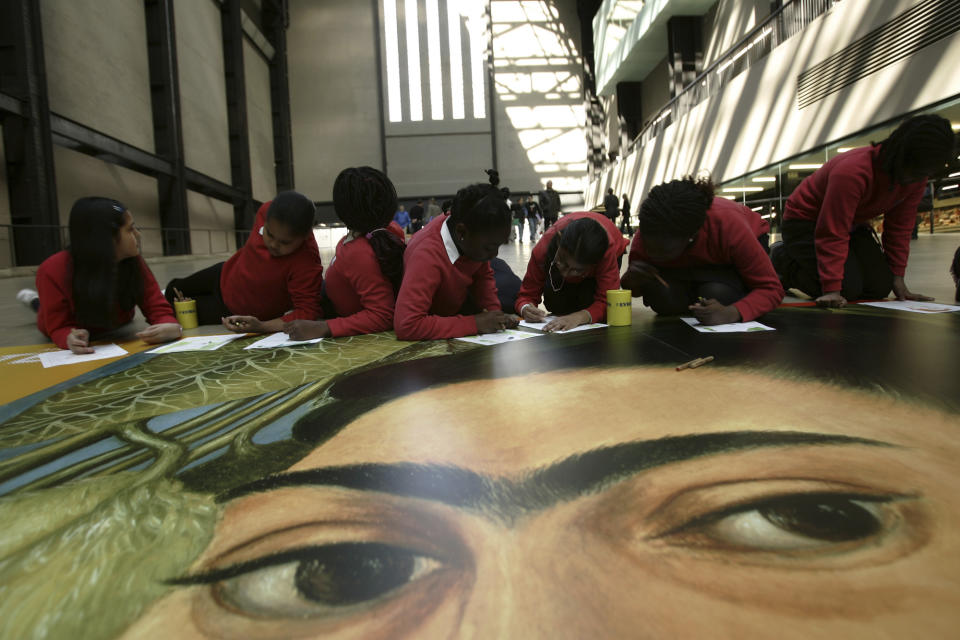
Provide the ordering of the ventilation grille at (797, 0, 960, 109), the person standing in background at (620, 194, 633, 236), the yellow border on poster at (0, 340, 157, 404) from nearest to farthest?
the yellow border on poster at (0, 340, 157, 404) → the ventilation grille at (797, 0, 960, 109) → the person standing in background at (620, 194, 633, 236)

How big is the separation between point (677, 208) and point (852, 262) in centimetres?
149

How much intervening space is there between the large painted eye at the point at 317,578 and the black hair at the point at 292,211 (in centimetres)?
201

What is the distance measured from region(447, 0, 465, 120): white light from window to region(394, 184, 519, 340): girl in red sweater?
19.3 meters

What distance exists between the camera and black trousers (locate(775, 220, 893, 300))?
307 centimetres

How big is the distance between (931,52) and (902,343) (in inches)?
208

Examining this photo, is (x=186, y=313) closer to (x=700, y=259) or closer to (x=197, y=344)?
(x=197, y=344)

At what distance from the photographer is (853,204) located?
2.70 m

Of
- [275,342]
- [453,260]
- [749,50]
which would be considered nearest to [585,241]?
[453,260]

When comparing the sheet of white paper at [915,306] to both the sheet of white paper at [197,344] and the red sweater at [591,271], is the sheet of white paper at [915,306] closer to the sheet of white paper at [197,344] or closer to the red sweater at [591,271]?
the red sweater at [591,271]

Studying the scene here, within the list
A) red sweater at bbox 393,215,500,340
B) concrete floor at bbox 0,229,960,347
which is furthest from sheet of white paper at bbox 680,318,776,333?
red sweater at bbox 393,215,500,340

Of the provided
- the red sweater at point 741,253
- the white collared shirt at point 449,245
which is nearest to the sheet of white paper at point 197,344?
the white collared shirt at point 449,245

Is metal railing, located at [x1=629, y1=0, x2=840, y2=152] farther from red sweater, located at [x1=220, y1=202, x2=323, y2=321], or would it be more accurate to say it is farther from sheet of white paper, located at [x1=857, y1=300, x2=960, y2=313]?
red sweater, located at [x1=220, y1=202, x2=323, y2=321]

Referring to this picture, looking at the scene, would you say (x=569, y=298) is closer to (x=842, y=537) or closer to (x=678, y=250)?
(x=678, y=250)

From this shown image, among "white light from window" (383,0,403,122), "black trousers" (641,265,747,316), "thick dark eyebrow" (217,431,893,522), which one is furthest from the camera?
"white light from window" (383,0,403,122)
